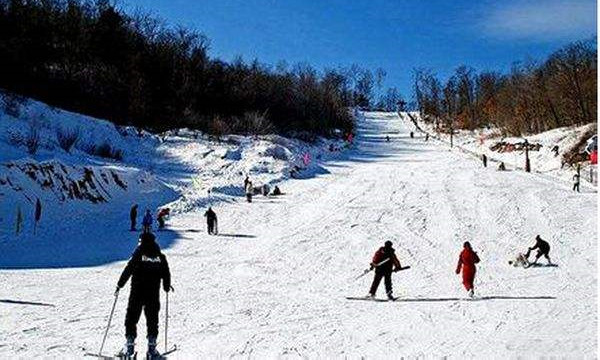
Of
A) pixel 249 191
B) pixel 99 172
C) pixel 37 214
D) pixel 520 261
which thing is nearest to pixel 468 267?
pixel 520 261

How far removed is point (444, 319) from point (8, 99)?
3201cm

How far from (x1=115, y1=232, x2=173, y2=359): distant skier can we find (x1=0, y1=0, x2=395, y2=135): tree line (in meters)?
33.8

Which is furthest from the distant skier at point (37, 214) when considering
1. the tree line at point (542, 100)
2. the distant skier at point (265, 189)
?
the tree line at point (542, 100)

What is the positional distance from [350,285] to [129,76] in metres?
45.8

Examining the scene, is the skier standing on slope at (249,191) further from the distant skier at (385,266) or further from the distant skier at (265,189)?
the distant skier at (385,266)

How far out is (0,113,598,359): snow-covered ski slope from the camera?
32.2 ft

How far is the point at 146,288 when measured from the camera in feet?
28.4

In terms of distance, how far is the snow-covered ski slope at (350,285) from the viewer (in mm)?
9820

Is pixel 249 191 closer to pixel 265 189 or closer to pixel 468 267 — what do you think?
pixel 265 189

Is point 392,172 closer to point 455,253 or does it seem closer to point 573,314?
point 455,253

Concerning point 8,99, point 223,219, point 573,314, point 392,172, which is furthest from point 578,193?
point 8,99

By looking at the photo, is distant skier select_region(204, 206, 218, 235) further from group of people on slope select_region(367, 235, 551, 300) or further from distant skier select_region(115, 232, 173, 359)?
distant skier select_region(115, 232, 173, 359)

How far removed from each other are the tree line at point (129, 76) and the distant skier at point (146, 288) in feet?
111

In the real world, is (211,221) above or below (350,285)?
above
